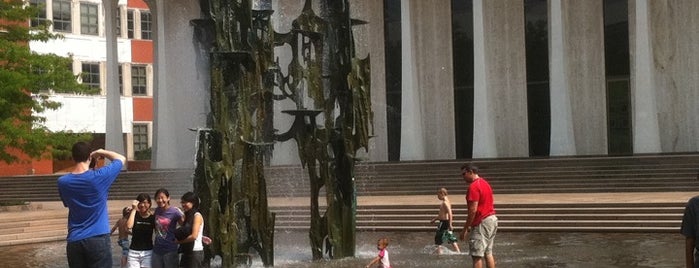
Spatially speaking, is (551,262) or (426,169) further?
(426,169)

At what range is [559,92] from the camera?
128ft

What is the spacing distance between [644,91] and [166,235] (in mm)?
28343

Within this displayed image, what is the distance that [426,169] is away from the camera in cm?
3609

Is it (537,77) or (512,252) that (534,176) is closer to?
(537,77)

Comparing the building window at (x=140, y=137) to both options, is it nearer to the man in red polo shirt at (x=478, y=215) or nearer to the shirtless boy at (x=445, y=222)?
the shirtless boy at (x=445, y=222)

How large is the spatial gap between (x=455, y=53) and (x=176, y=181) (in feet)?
41.2

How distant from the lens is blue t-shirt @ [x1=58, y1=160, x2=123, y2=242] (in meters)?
7.81

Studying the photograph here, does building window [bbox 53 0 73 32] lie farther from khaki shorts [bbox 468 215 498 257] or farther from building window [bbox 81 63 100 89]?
khaki shorts [bbox 468 215 498 257]

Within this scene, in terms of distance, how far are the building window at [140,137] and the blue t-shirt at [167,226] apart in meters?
55.4

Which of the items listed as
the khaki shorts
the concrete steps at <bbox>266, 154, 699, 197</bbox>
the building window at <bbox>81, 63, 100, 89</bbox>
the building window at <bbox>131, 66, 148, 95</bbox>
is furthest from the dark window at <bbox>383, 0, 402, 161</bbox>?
the khaki shorts

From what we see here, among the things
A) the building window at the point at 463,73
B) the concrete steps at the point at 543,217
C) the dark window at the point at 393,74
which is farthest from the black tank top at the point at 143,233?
the dark window at the point at 393,74

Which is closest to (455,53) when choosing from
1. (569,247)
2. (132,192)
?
(132,192)

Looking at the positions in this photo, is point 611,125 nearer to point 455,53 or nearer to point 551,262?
point 455,53

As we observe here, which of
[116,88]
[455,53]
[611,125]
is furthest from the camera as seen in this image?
[116,88]
